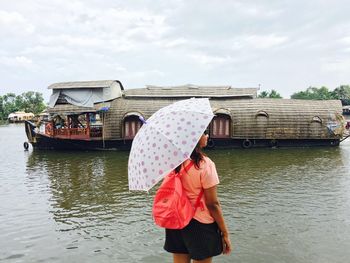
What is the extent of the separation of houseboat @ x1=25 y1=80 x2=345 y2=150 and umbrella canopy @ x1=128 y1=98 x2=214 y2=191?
15.3 metres

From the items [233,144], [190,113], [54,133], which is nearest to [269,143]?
[233,144]

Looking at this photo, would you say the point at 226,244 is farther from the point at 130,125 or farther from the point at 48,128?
the point at 48,128

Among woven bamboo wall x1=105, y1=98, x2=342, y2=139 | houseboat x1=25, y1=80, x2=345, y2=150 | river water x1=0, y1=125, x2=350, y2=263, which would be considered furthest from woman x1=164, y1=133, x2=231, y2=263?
woven bamboo wall x1=105, y1=98, x2=342, y2=139

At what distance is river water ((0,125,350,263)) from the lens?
5.30 metres

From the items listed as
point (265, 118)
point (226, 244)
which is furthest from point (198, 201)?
point (265, 118)

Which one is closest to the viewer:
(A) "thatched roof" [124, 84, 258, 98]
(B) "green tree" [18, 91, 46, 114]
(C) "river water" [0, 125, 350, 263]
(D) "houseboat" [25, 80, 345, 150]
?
(C) "river water" [0, 125, 350, 263]

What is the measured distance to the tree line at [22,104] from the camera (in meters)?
74.2

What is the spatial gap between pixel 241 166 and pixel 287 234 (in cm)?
719

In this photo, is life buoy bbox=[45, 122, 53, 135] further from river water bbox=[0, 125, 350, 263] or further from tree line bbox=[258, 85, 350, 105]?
tree line bbox=[258, 85, 350, 105]

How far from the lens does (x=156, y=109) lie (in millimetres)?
18953

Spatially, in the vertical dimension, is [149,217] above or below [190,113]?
below

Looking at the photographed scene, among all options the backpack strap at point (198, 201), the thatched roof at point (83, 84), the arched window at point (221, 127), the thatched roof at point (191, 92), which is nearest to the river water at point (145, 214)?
the backpack strap at point (198, 201)

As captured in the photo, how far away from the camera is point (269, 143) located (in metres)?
18.9

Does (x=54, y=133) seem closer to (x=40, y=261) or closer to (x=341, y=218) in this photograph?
(x=40, y=261)
